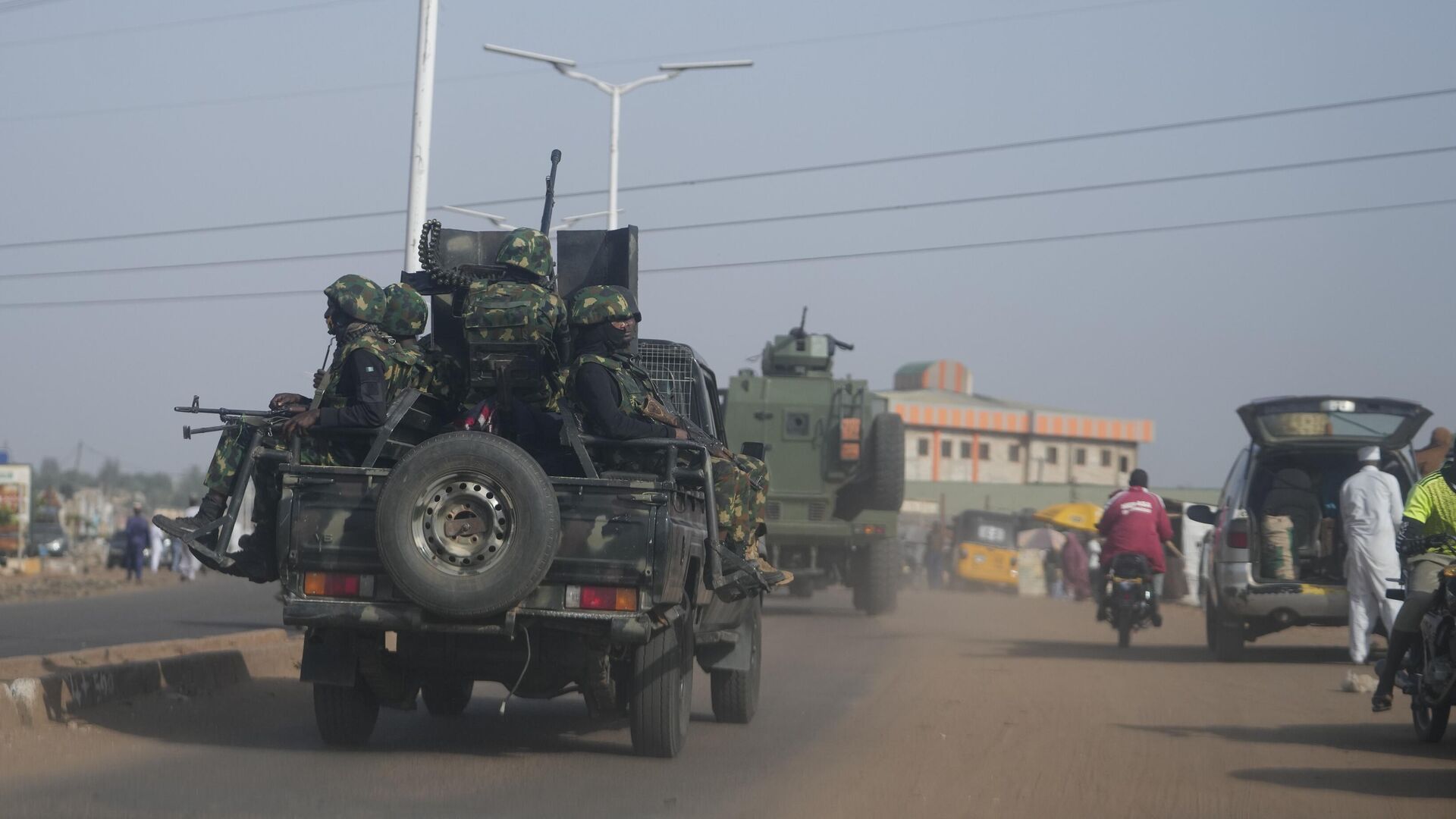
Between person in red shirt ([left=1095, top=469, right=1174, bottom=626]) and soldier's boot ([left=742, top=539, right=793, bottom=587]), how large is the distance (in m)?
8.22

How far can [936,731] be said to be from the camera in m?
8.98

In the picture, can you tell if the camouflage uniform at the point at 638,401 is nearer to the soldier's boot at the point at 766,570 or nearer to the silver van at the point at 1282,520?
the soldier's boot at the point at 766,570

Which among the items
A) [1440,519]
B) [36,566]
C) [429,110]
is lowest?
[36,566]

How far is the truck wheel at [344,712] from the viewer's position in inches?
303

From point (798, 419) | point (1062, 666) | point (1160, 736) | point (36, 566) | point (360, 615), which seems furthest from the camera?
point (36, 566)

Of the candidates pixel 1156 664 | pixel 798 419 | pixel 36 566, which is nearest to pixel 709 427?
pixel 1156 664

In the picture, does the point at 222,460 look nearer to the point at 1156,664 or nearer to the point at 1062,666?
the point at 1062,666

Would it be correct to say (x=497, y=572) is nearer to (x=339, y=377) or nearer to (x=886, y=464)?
(x=339, y=377)

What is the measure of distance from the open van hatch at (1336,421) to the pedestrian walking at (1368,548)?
1410 mm

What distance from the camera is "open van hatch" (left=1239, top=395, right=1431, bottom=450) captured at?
14141mm

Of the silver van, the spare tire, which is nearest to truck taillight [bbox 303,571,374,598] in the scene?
the spare tire

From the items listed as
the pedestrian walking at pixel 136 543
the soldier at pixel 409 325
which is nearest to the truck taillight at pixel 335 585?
the soldier at pixel 409 325

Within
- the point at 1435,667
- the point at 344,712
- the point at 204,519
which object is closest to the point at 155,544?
the point at 204,519

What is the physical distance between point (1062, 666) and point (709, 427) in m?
5.48
